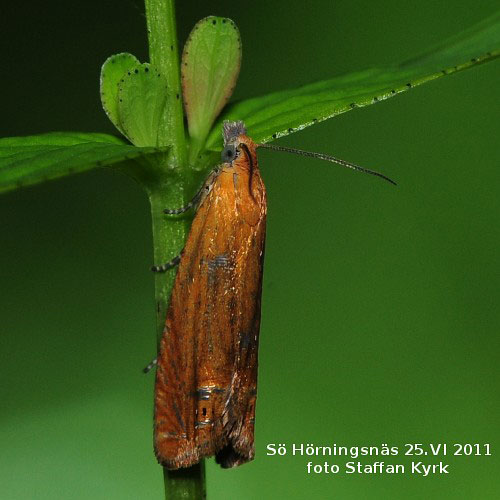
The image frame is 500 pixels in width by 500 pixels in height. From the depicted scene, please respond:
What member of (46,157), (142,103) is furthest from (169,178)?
(46,157)

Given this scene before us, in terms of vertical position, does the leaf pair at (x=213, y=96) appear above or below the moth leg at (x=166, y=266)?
above

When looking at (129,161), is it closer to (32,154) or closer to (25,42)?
(32,154)

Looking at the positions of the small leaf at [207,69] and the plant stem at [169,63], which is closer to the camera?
the plant stem at [169,63]

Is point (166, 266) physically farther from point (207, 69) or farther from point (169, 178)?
point (207, 69)

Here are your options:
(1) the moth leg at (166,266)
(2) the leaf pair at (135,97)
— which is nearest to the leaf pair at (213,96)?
(2) the leaf pair at (135,97)

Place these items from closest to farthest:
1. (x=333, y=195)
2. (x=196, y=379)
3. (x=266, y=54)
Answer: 1. (x=196, y=379)
2. (x=333, y=195)
3. (x=266, y=54)

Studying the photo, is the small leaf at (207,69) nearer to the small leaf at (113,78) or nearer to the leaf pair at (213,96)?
the leaf pair at (213,96)

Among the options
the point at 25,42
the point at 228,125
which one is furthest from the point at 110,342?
the point at 228,125
